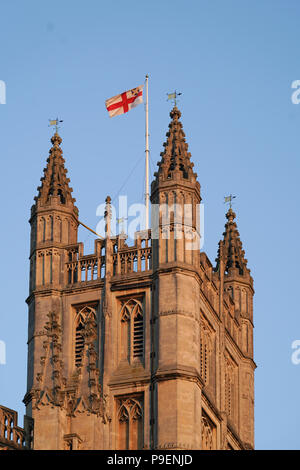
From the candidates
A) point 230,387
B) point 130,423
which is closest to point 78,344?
point 130,423

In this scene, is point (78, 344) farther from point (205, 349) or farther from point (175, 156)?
point (175, 156)

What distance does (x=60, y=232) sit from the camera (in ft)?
267

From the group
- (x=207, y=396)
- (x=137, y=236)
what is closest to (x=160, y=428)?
(x=207, y=396)

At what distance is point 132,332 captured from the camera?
78.2 m

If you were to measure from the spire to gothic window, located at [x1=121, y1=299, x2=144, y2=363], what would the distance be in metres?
10.9

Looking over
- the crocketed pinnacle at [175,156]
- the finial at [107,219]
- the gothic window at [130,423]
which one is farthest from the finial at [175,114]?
the gothic window at [130,423]

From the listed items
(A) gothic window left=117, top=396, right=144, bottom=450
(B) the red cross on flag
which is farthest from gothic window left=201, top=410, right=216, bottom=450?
(B) the red cross on flag

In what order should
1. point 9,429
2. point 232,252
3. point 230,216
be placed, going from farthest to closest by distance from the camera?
point 230,216 → point 232,252 → point 9,429

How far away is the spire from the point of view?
89688 mm

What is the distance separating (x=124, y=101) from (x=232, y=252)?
30.1 ft
